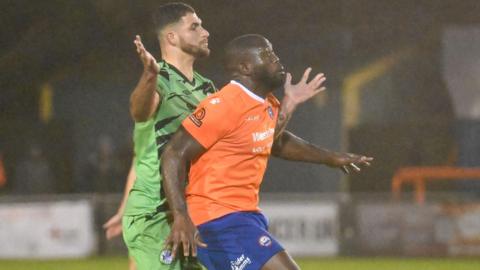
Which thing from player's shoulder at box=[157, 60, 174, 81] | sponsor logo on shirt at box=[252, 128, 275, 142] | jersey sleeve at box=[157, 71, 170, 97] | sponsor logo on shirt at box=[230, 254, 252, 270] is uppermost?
player's shoulder at box=[157, 60, 174, 81]

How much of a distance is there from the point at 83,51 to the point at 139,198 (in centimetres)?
1540

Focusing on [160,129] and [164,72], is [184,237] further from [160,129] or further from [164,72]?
[164,72]

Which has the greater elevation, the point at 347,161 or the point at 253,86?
the point at 253,86

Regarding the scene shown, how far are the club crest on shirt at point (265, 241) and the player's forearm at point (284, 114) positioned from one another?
0.71 metres

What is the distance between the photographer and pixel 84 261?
14.9 m

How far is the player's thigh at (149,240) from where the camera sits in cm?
587

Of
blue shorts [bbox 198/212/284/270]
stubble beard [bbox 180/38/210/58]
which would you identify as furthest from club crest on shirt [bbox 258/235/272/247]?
stubble beard [bbox 180/38/210/58]

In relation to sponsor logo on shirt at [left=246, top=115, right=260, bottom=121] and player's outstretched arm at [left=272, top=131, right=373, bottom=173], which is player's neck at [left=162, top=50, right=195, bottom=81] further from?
player's outstretched arm at [left=272, top=131, right=373, bottom=173]

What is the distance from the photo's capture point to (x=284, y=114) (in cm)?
621

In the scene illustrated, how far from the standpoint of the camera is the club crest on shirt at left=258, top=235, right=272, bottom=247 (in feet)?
18.6

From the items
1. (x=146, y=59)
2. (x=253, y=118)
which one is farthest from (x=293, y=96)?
(x=146, y=59)

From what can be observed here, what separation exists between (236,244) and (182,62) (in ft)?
3.52

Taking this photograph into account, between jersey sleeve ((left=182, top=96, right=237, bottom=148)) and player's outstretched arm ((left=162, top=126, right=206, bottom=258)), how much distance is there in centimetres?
4

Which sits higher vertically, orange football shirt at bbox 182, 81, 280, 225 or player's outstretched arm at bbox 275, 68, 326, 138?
player's outstretched arm at bbox 275, 68, 326, 138
